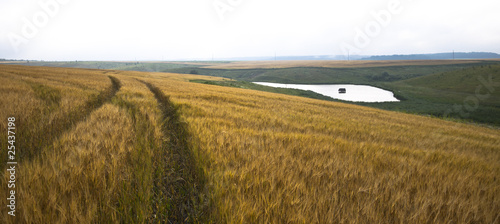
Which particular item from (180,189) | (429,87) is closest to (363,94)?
(429,87)

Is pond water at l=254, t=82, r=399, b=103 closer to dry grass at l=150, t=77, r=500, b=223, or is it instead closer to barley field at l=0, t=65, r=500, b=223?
dry grass at l=150, t=77, r=500, b=223

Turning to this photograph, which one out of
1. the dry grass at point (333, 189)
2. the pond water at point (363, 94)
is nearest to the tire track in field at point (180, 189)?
the dry grass at point (333, 189)

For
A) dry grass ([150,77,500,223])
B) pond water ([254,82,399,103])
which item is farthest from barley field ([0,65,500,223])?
pond water ([254,82,399,103])

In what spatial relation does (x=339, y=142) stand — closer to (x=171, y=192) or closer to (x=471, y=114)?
(x=171, y=192)

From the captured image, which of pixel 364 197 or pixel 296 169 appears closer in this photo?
pixel 364 197

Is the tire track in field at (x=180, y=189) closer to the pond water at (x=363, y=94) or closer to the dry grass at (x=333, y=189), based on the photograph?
the dry grass at (x=333, y=189)

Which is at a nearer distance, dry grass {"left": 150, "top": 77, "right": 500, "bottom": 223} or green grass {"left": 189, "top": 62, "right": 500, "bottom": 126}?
dry grass {"left": 150, "top": 77, "right": 500, "bottom": 223}

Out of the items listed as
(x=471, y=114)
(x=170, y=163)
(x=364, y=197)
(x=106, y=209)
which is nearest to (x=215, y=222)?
(x=106, y=209)

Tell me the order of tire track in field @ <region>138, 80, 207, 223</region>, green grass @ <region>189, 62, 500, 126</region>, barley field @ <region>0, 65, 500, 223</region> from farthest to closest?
1. green grass @ <region>189, 62, 500, 126</region>
2. tire track in field @ <region>138, 80, 207, 223</region>
3. barley field @ <region>0, 65, 500, 223</region>

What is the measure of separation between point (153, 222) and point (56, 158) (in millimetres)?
1466

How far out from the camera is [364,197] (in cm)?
200

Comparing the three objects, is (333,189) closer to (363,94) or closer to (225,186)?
(225,186)

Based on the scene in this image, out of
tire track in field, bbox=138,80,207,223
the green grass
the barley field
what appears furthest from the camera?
the green grass

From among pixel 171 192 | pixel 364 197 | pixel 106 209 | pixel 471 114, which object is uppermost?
pixel 106 209
